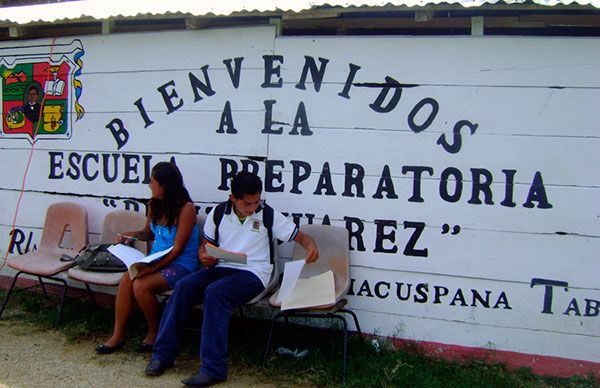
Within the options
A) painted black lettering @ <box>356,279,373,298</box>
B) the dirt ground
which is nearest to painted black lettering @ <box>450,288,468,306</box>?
painted black lettering @ <box>356,279,373,298</box>

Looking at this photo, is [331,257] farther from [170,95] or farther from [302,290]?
[170,95]

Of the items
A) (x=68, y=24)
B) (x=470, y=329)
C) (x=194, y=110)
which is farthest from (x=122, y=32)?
(x=470, y=329)

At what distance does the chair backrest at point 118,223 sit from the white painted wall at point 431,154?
53 centimetres

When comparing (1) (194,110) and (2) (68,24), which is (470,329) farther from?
(2) (68,24)

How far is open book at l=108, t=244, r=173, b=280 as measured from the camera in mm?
4160

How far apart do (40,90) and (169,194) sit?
6.69 ft

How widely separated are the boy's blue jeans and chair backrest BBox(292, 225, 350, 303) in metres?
0.51

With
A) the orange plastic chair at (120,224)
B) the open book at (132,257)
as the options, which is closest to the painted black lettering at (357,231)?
the open book at (132,257)

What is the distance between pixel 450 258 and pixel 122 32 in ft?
11.3

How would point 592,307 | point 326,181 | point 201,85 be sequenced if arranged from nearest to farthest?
point 592,307, point 326,181, point 201,85

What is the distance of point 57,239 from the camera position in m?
5.23

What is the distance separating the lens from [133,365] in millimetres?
4145

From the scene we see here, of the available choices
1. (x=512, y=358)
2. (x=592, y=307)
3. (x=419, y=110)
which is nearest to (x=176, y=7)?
(x=419, y=110)

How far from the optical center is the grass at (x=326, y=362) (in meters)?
3.87
